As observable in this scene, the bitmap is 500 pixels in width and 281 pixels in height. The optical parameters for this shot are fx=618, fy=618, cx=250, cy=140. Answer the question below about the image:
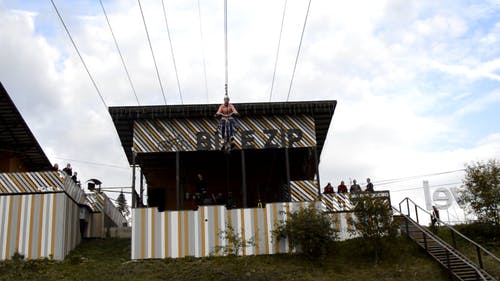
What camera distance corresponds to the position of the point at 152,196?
3142 centimetres

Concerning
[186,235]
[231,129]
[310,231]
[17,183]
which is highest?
[231,129]

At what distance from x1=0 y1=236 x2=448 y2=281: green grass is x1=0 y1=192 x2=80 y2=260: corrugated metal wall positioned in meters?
0.62

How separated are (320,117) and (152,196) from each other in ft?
33.6

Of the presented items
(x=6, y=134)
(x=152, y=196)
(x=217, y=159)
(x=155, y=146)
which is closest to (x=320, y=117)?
(x=217, y=159)

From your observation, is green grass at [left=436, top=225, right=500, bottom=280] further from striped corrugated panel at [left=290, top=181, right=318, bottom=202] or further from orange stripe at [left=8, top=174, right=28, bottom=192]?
orange stripe at [left=8, top=174, right=28, bottom=192]

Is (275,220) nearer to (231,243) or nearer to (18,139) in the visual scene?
(231,243)

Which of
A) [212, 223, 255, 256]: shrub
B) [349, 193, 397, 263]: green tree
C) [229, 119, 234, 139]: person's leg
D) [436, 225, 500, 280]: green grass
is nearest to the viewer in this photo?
[212, 223, 255, 256]: shrub

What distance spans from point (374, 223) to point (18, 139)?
57.2 feet

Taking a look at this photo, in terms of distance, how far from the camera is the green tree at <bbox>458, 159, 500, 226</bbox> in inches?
887

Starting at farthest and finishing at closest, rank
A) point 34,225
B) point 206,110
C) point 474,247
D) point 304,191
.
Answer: point 206,110 → point 304,191 → point 34,225 → point 474,247

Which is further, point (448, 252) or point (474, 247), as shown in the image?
point (474, 247)

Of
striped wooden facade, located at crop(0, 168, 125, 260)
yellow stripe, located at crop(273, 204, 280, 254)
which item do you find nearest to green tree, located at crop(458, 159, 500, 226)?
yellow stripe, located at crop(273, 204, 280, 254)

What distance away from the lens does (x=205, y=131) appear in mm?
25188

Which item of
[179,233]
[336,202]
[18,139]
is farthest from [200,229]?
[18,139]
